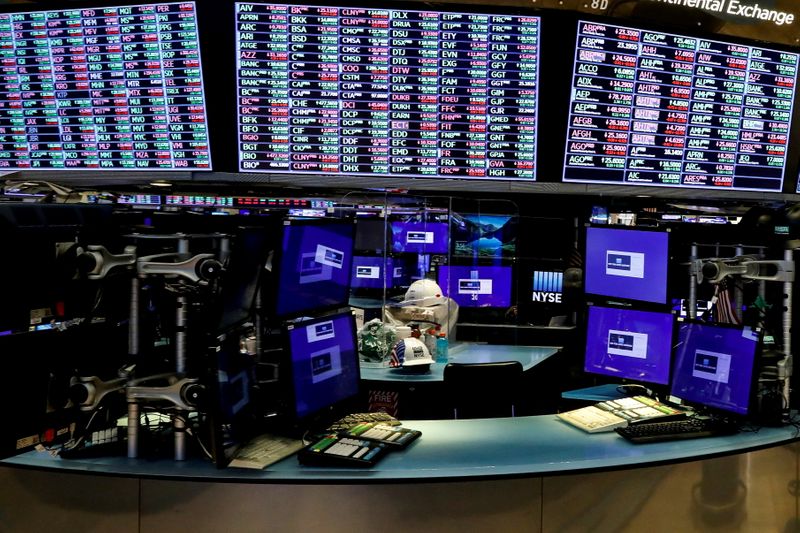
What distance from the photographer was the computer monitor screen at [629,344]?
122 inches

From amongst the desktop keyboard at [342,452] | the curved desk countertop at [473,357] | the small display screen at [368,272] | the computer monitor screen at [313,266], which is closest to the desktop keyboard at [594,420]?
the desktop keyboard at [342,452]

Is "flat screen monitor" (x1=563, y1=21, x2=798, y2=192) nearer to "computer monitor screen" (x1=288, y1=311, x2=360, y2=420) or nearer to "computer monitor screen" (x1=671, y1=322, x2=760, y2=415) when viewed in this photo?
"computer monitor screen" (x1=671, y1=322, x2=760, y2=415)

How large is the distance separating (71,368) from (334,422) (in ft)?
3.06

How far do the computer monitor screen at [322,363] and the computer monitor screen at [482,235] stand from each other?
124 inches

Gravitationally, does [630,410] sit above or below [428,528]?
above

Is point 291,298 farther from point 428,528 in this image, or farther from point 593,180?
point 593,180

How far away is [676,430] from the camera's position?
265cm

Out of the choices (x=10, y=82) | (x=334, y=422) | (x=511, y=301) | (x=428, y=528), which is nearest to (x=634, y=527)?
(x=428, y=528)

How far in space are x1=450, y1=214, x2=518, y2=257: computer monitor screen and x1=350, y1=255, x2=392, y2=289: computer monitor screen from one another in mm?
753

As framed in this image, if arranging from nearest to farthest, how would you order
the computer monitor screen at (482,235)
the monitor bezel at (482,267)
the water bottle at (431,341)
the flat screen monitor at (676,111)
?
the flat screen monitor at (676,111)
the water bottle at (431,341)
the monitor bezel at (482,267)
the computer monitor screen at (482,235)

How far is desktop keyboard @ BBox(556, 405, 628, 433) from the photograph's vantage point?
2.70 metres

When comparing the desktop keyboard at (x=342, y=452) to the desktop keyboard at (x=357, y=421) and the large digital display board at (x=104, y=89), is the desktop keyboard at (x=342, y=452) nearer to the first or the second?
the desktop keyboard at (x=357, y=421)

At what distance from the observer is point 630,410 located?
2891 mm

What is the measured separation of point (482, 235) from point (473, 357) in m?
1.78
